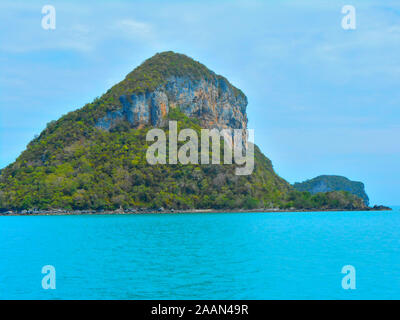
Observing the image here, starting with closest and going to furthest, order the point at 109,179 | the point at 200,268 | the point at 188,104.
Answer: the point at 200,268, the point at 109,179, the point at 188,104

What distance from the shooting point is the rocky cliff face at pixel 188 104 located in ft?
443

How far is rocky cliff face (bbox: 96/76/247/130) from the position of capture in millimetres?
134875

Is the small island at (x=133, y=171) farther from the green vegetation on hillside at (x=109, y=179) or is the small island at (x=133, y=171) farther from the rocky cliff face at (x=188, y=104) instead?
the rocky cliff face at (x=188, y=104)

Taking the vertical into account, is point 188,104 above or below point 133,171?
above

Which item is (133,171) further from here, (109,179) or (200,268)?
(200,268)

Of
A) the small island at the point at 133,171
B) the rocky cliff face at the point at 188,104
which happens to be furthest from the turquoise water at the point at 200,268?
the rocky cliff face at the point at 188,104

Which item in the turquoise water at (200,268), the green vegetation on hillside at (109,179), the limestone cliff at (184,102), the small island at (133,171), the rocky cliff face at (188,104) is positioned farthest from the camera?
the limestone cliff at (184,102)

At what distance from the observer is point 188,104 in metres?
151

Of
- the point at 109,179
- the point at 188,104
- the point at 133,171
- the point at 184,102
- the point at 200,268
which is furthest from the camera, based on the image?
the point at 188,104

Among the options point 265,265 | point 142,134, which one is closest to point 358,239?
point 265,265

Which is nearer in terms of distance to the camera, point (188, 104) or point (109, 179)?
point (109, 179)

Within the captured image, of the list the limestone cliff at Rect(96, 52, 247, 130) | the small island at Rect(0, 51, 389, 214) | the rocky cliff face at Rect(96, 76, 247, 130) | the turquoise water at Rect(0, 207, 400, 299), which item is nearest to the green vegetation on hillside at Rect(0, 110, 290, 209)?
the small island at Rect(0, 51, 389, 214)

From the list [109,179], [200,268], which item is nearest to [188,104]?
[109,179]
